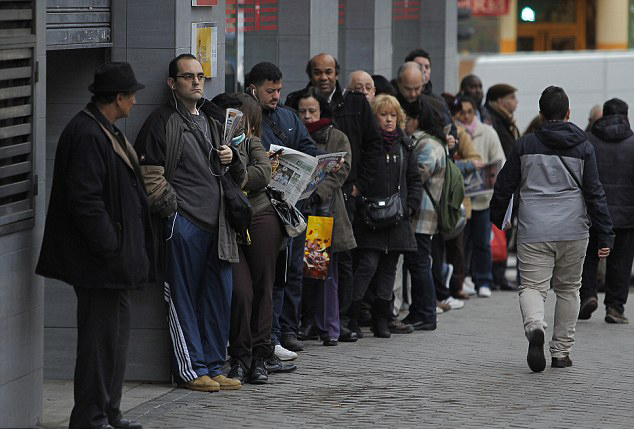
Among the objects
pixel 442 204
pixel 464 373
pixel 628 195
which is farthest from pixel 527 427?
pixel 628 195

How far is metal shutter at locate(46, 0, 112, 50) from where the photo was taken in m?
8.00

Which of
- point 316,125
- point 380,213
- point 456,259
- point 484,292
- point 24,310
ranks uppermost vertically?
point 316,125

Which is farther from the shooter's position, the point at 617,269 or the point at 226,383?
the point at 617,269

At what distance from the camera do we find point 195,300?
886 centimetres

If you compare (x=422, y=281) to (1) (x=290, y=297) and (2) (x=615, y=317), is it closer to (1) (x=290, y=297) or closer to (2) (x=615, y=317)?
(1) (x=290, y=297)

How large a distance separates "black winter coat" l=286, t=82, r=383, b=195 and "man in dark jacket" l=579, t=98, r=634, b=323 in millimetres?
2639

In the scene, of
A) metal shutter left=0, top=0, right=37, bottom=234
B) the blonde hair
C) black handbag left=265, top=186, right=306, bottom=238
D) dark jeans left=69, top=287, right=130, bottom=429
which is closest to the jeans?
the blonde hair

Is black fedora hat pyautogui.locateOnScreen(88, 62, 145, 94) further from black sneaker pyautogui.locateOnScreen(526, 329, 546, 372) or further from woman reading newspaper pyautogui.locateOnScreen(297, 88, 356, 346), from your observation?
black sneaker pyautogui.locateOnScreen(526, 329, 546, 372)

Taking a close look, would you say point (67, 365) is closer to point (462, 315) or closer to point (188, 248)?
point (188, 248)

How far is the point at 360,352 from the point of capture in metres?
10.4

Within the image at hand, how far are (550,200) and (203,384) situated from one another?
9.01 ft

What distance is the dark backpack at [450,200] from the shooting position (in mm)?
11883

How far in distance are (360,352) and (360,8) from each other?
5611 mm

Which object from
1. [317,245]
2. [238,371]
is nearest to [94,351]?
[238,371]
